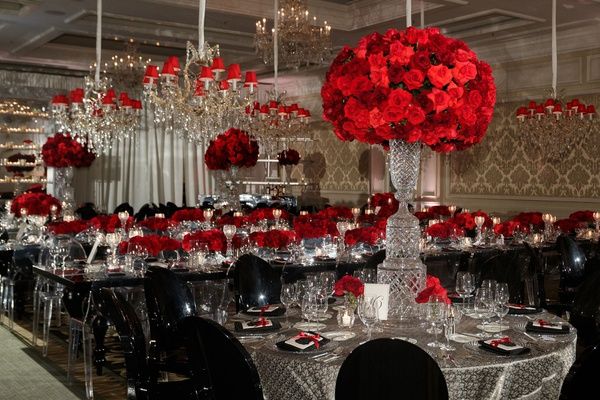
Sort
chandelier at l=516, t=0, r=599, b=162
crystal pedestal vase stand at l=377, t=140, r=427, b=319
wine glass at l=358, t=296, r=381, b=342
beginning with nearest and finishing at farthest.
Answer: wine glass at l=358, t=296, r=381, b=342 → crystal pedestal vase stand at l=377, t=140, r=427, b=319 → chandelier at l=516, t=0, r=599, b=162

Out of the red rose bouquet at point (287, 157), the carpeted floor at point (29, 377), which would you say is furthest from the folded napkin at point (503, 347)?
the red rose bouquet at point (287, 157)

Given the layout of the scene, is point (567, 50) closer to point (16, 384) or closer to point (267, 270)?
point (267, 270)

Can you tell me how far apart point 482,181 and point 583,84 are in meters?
2.33

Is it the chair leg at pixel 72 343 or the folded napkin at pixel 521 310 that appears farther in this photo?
the chair leg at pixel 72 343

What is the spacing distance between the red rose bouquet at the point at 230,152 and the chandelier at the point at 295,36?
1.13m

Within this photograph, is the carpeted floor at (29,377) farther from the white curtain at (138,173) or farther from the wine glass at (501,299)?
the white curtain at (138,173)

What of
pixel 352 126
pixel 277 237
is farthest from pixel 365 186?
pixel 352 126

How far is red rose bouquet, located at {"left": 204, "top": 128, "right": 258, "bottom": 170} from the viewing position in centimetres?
912

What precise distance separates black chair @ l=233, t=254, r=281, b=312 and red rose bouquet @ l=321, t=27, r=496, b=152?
5.55 feet

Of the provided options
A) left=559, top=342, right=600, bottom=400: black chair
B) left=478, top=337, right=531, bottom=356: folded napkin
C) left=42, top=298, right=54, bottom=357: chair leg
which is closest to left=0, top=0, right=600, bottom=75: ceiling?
left=42, top=298, right=54, bottom=357: chair leg

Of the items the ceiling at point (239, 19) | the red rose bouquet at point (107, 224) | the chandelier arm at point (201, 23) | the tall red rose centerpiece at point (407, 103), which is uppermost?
the ceiling at point (239, 19)

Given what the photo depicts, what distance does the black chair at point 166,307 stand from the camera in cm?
412

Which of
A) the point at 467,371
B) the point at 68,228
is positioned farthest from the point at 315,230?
the point at 467,371

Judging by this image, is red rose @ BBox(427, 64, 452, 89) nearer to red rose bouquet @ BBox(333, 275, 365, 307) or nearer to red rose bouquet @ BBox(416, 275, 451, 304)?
red rose bouquet @ BBox(416, 275, 451, 304)
